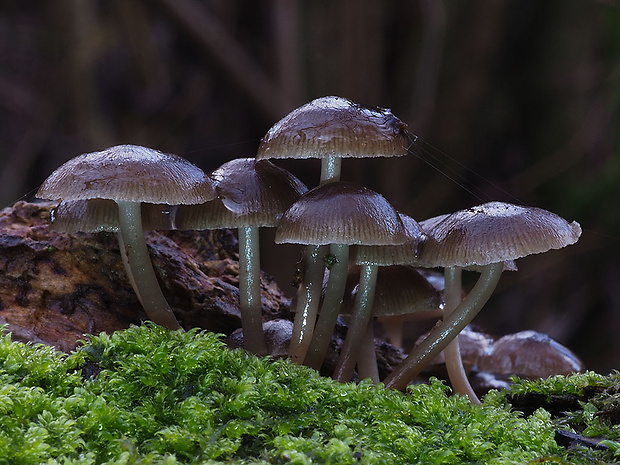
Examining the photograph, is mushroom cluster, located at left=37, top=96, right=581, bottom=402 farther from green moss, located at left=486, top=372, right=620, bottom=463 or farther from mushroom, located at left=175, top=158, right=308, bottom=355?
green moss, located at left=486, top=372, right=620, bottom=463

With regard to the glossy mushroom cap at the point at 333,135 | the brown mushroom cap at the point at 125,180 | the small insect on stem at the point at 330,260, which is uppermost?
the glossy mushroom cap at the point at 333,135

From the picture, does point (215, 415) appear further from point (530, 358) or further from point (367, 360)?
point (530, 358)

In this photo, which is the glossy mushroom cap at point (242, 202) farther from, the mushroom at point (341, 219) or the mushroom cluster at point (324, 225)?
the mushroom at point (341, 219)

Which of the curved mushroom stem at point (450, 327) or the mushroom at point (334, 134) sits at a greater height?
the mushroom at point (334, 134)

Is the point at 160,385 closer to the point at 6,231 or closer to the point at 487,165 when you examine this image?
the point at 6,231

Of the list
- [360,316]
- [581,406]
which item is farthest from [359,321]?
[581,406]

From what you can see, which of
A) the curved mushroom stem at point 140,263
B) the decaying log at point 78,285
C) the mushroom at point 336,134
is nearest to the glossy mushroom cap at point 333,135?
the mushroom at point 336,134
